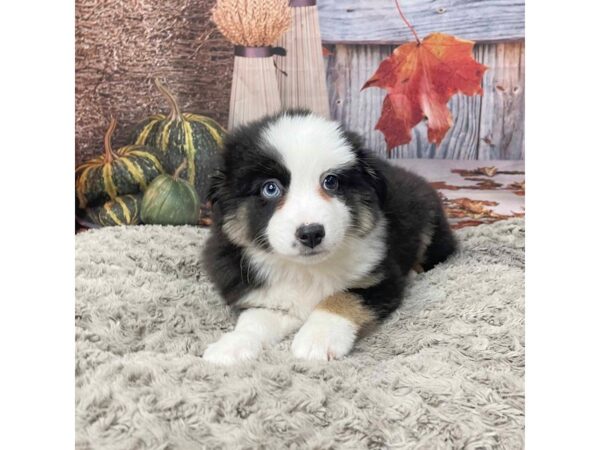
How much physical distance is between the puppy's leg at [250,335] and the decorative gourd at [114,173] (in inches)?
27.2

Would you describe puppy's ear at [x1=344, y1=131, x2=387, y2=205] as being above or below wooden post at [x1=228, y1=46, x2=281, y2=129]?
below

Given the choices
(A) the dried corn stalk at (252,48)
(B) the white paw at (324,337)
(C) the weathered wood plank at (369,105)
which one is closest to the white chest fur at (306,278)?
(B) the white paw at (324,337)

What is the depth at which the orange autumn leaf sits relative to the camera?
2551mm

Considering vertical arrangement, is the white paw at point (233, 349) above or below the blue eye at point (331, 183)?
below

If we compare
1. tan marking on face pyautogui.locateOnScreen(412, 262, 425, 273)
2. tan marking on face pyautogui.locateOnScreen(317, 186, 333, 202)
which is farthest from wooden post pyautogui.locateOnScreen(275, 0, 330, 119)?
tan marking on face pyautogui.locateOnScreen(412, 262, 425, 273)

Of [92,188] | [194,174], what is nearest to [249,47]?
[194,174]

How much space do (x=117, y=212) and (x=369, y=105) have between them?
1.12 m

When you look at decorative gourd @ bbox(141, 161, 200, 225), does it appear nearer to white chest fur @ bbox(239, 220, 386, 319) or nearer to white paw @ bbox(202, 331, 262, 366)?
white chest fur @ bbox(239, 220, 386, 319)

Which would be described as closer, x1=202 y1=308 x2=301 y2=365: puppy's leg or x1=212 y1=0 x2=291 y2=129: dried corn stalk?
x1=202 y1=308 x2=301 y2=365: puppy's leg

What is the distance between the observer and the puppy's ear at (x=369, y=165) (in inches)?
96.2

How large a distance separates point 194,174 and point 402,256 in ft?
3.18

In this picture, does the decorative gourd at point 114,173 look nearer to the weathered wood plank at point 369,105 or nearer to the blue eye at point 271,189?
the blue eye at point 271,189

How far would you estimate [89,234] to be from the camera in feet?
8.27

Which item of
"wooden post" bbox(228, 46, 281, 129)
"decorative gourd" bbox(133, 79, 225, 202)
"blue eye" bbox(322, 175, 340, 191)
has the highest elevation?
"wooden post" bbox(228, 46, 281, 129)
